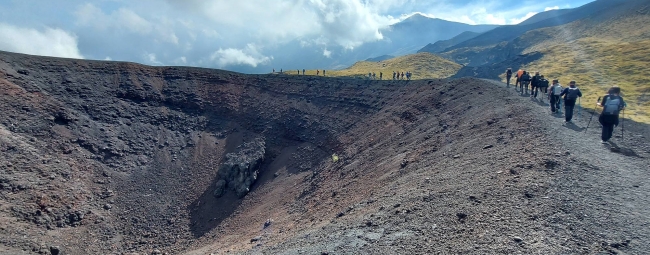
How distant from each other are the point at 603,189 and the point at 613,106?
6.62 m

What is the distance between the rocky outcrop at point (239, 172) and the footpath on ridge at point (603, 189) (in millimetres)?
22018

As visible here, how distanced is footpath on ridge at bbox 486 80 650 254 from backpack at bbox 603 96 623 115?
1248mm

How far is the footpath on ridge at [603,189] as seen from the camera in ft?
24.9

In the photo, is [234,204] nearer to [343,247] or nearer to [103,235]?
[103,235]

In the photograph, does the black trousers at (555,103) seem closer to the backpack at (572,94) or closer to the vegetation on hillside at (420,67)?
the backpack at (572,94)

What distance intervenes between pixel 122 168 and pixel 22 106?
31.9ft

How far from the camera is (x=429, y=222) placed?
977 cm

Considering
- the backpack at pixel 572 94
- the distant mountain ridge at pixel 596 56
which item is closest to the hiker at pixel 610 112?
the backpack at pixel 572 94

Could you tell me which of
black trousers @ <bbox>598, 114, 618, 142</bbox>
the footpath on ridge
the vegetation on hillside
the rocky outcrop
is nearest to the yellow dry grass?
black trousers @ <bbox>598, 114, 618, 142</bbox>

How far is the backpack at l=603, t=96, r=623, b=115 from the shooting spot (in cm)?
1416

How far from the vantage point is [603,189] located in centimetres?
973

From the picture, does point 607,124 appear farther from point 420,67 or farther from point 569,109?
point 420,67

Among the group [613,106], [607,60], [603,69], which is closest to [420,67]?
[607,60]

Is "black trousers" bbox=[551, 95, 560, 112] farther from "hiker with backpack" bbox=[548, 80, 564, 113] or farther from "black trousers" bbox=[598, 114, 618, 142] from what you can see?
"black trousers" bbox=[598, 114, 618, 142]
